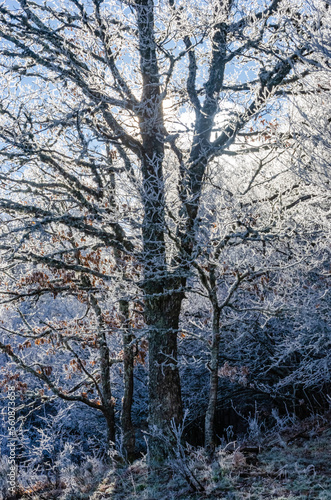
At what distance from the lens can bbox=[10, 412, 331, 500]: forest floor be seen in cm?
417

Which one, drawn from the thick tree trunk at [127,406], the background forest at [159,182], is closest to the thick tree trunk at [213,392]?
the background forest at [159,182]

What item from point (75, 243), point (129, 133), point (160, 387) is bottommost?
point (160, 387)

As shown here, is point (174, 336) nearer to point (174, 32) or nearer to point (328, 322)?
point (328, 322)

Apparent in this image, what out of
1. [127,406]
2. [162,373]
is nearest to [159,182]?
[162,373]

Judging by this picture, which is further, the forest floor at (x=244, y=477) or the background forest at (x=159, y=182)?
the background forest at (x=159, y=182)

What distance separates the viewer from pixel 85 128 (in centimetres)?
718

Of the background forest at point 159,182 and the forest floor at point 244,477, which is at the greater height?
the background forest at point 159,182

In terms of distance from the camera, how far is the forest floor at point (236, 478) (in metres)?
4.17

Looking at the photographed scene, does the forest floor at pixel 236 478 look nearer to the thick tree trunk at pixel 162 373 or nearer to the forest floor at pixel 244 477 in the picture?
the forest floor at pixel 244 477

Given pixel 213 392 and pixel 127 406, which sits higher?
pixel 213 392

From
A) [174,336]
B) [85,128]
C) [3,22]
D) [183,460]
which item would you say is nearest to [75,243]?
[85,128]

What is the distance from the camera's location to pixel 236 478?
4.55 meters

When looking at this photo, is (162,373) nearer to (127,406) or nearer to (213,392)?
(213,392)

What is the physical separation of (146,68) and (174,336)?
470cm
